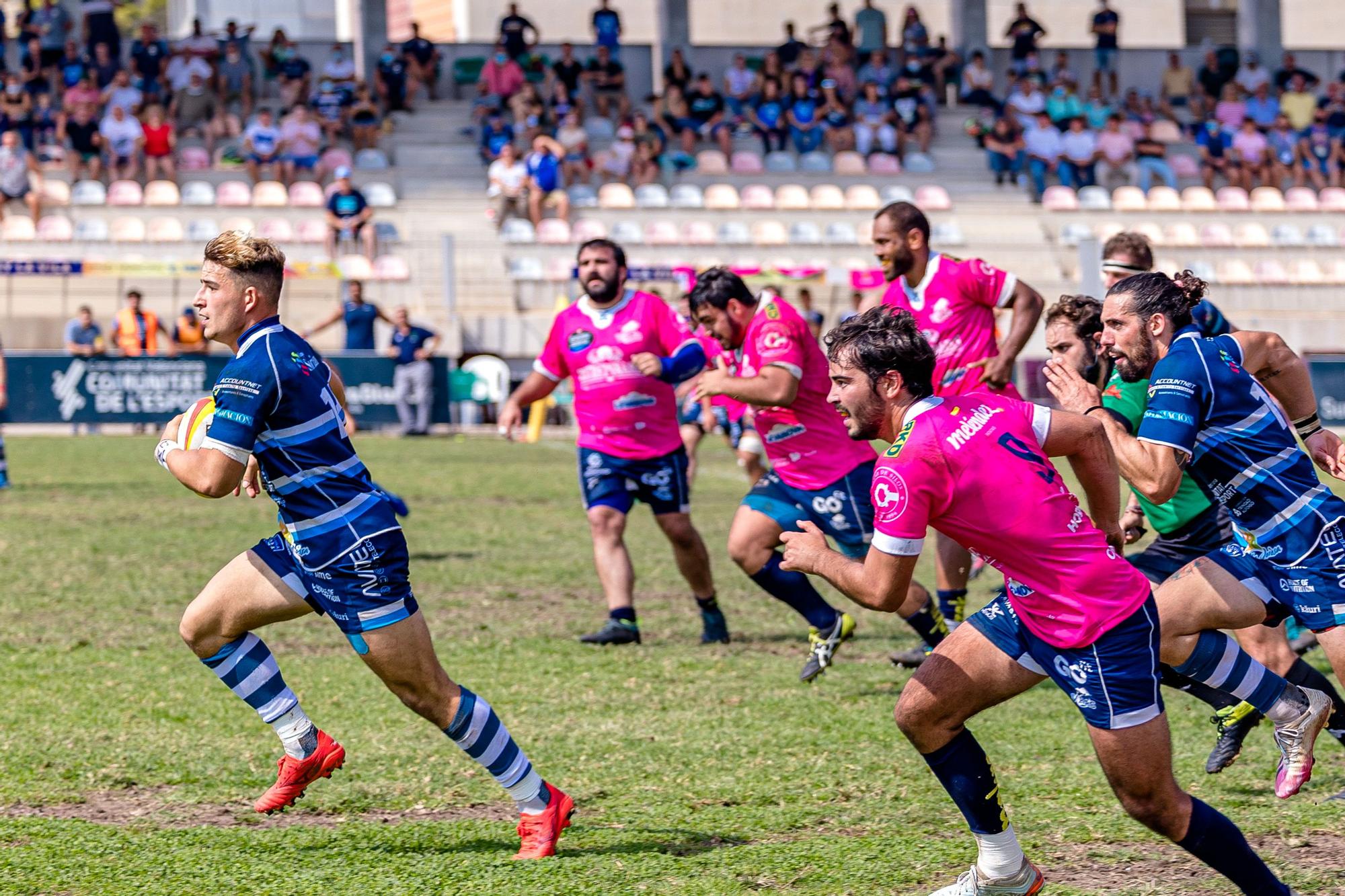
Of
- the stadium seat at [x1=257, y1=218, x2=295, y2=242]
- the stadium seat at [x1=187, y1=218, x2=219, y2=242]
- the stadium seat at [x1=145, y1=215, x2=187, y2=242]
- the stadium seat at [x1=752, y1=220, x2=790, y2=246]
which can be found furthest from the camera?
the stadium seat at [x1=752, y1=220, x2=790, y2=246]

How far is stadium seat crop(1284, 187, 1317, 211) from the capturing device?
31002 mm

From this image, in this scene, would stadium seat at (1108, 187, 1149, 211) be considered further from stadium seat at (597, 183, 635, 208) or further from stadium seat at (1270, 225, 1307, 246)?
stadium seat at (597, 183, 635, 208)

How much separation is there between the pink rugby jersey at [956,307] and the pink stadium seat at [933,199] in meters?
22.0

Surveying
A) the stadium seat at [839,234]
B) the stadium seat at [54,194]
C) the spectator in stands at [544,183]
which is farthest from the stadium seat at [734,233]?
the stadium seat at [54,194]

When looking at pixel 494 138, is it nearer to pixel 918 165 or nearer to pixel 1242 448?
pixel 918 165

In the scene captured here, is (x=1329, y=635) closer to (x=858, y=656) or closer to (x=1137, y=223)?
(x=858, y=656)

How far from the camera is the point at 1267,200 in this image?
3125 cm

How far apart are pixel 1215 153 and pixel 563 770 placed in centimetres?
2962

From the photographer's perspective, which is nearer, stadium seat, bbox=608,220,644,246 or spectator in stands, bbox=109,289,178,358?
spectator in stands, bbox=109,289,178,358

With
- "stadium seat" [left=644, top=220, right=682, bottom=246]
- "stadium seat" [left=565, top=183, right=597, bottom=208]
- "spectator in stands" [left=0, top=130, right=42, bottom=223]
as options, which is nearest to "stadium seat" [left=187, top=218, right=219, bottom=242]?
"spectator in stands" [left=0, top=130, right=42, bottom=223]

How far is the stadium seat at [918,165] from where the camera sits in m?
31.1

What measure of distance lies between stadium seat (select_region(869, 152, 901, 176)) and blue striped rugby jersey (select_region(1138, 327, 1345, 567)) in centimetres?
2599

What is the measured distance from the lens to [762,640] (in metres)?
9.18

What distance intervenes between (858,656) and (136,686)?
368cm
